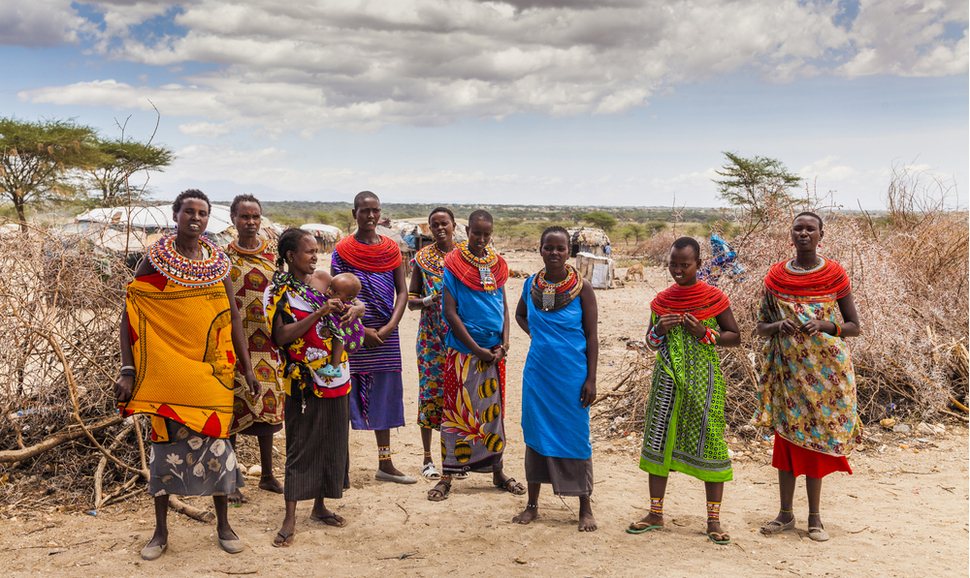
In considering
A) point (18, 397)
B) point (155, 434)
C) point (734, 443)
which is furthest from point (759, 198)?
point (18, 397)

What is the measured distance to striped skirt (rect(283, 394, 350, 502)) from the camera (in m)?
3.57

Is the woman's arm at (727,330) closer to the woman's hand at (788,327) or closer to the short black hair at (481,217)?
the woman's hand at (788,327)

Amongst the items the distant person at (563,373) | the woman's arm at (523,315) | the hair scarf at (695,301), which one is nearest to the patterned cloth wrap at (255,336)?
the woman's arm at (523,315)

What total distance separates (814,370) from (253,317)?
3.45m

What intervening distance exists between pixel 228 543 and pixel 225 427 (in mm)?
636

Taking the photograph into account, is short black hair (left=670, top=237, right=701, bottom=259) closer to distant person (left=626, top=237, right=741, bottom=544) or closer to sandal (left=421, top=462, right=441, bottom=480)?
distant person (left=626, top=237, right=741, bottom=544)

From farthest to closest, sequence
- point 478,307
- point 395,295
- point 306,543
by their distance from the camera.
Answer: point 395,295
point 478,307
point 306,543

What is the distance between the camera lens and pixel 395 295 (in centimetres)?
467

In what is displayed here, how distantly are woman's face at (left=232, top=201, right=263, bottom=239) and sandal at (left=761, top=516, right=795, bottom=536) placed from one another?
11.9 ft

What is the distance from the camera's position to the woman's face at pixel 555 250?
3713mm

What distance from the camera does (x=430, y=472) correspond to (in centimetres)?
→ 477

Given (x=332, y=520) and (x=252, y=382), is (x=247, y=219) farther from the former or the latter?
(x=332, y=520)

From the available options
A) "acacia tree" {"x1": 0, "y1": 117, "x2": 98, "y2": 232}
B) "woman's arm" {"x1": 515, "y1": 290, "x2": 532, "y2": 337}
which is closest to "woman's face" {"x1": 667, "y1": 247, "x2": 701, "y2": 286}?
"woman's arm" {"x1": 515, "y1": 290, "x2": 532, "y2": 337}

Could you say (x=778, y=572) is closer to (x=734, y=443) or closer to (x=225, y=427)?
(x=734, y=443)
